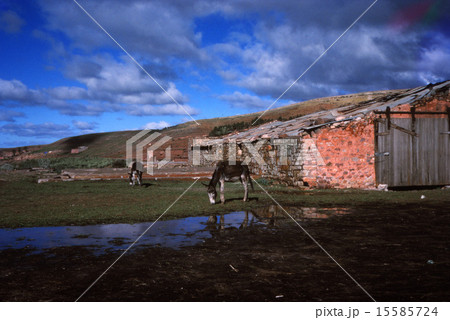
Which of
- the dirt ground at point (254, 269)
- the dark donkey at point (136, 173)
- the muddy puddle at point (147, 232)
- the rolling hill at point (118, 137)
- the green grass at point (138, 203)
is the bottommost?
the dirt ground at point (254, 269)

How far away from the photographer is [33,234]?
27.7 ft

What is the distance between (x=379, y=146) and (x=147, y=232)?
1338cm

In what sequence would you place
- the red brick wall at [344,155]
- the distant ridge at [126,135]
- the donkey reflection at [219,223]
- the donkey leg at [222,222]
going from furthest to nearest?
the distant ridge at [126,135] < the red brick wall at [344,155] < the donkey leg at [222,222] < the donkey reflection at [219,223]

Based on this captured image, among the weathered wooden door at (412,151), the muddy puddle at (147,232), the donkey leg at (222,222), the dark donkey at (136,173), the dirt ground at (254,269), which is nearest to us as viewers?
the dirt ground at (254,269)

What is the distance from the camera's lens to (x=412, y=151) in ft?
61.1

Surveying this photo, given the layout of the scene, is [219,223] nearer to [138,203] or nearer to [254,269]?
[254,269]

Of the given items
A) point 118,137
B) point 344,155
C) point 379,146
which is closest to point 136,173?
point 344,155

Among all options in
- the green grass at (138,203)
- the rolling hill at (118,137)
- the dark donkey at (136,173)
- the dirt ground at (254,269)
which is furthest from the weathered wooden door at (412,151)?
the rolling hill at (118,137)

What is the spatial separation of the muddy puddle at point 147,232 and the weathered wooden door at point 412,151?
27.0 ft

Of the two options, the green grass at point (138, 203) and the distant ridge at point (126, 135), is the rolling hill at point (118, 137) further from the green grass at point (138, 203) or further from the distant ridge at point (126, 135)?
the green grass at point (138, 203)

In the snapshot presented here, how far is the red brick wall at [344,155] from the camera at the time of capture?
58.3ft

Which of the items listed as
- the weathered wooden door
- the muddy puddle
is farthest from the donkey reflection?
the weathered wooden door
